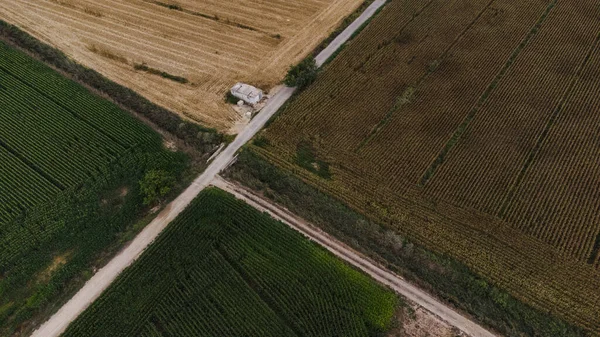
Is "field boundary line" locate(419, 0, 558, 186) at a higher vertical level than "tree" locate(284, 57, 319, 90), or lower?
lower

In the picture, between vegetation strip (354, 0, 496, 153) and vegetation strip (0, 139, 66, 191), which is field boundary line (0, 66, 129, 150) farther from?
vegetation strip (354, 0, 496, 153)

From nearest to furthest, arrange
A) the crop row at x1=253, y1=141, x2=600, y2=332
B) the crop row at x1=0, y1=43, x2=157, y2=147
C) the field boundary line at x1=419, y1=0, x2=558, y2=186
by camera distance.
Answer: the crop row at x1=253, y1=141, x2=600, y2=332, the field boundary line at x1=419, y1=0, x2=558, y2=186, the crop row at x1=0, y1=43, x2=157, y2=147

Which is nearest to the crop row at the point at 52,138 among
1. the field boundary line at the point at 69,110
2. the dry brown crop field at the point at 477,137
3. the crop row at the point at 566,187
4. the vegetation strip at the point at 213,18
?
the field boundary line at the point at 69,110

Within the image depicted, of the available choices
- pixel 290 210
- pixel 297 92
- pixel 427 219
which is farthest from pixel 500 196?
pixel 297 92

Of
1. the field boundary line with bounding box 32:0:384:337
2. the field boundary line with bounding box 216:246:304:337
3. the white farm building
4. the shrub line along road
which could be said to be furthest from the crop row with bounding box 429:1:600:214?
the white farm building

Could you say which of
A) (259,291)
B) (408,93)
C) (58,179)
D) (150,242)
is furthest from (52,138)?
(408,93)

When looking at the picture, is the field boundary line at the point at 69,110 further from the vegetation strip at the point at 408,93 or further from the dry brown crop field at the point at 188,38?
the vegetation strip at the point at 408,93

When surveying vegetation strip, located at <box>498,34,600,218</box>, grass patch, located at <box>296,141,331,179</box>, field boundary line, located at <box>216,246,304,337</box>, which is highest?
grass patch, located at <box>296,141,331,179</box>
